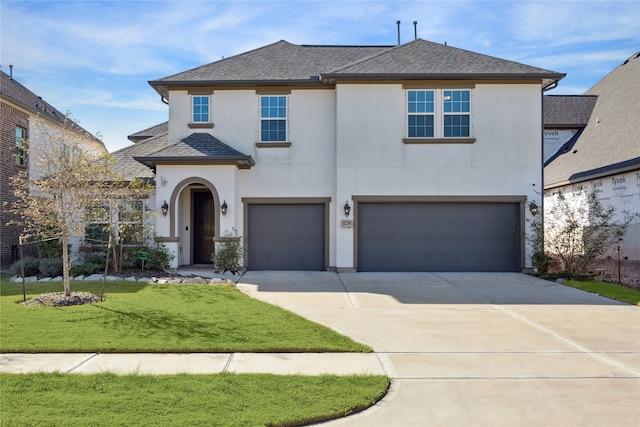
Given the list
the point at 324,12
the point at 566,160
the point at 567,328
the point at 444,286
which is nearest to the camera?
the point at 567,328

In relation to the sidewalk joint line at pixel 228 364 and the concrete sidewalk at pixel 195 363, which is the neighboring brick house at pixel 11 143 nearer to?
the concrete sidewalk at pixel 195 363

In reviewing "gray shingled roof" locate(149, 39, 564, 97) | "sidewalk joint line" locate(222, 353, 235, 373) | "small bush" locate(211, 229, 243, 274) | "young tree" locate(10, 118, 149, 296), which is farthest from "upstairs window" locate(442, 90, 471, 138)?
"sidewalk joint line" locate(222, 353, 235, 373)

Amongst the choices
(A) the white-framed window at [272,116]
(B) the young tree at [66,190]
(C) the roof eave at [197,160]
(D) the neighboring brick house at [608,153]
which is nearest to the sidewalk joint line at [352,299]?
(C) the roof eave at [197,160]

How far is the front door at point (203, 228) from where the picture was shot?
54.1ft

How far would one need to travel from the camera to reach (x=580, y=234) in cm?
1455

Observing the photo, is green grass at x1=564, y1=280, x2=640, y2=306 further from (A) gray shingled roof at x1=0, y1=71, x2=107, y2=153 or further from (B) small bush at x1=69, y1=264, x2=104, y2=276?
(A) gray shingled roof at x1=0, y1=71, x2=107, y2=153

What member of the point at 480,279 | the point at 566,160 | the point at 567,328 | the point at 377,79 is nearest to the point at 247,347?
the point at 567,328

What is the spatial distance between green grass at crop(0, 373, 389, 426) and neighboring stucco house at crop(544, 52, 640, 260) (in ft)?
42.3

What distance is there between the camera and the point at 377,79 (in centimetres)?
1503

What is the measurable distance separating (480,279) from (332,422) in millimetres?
10553

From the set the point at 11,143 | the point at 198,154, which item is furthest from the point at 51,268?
the point at 11,143

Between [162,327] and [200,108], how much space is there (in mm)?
9890

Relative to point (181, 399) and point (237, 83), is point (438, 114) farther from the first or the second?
point (181, 399)

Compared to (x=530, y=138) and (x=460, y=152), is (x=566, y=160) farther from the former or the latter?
(x=460, y=152)
